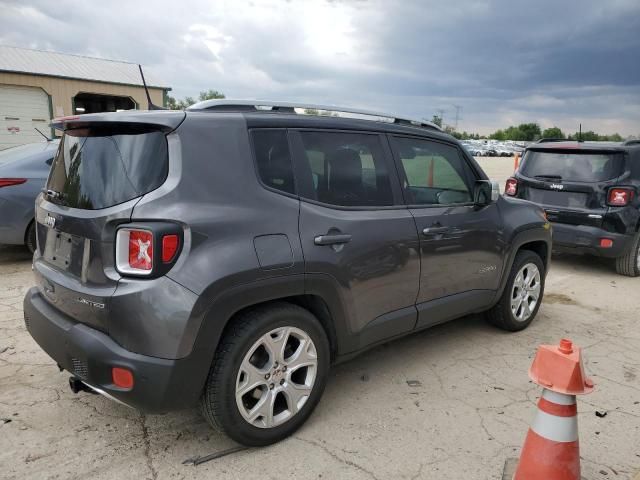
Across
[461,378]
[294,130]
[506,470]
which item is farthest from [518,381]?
[294,130]

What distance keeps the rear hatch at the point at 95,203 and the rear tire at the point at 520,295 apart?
126 inches

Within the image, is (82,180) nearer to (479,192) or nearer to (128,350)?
(128,350)

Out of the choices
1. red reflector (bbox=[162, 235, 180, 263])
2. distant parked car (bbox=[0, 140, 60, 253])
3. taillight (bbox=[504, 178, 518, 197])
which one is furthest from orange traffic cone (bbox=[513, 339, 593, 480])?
distant parked car (bbox=[0, 140, 60, 253])

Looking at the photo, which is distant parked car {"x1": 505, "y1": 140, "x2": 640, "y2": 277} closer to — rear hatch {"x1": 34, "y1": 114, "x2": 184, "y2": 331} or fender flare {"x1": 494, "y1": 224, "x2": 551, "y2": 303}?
fender flare {"x1": 494, "y1": 224, "x2": 551, "y2": 303}

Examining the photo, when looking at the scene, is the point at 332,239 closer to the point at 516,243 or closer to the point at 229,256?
the point at 229,256

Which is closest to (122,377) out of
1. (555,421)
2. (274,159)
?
(274,159)

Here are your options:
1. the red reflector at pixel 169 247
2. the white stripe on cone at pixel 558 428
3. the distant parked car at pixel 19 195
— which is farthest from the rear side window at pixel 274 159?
the distant parked car at pixel 19 195

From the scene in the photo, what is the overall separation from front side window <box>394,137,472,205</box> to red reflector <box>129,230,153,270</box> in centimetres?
182

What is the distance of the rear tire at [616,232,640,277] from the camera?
6.62m

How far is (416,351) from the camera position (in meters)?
4.17

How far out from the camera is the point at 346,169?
10.4ft

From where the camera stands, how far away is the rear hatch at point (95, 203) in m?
2.43

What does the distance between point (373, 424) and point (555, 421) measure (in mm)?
1095

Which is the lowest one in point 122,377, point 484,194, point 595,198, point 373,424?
point 373,424
